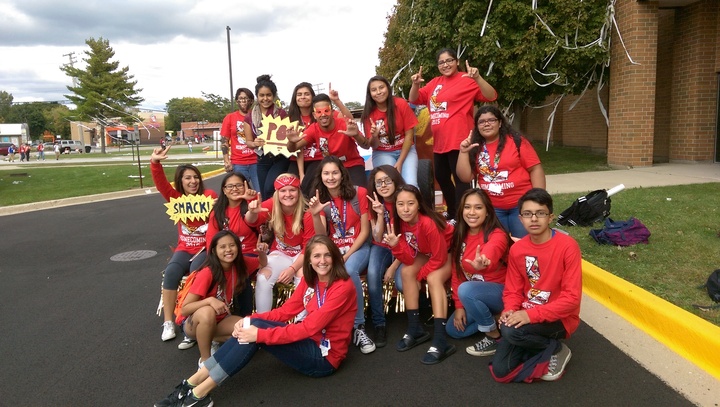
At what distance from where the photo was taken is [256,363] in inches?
140

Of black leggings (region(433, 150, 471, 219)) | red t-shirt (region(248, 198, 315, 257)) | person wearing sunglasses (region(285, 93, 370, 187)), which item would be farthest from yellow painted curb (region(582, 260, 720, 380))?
red t-shirt (region(248, 198, 315, 257))

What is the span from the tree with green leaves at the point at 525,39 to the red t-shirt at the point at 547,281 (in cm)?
957

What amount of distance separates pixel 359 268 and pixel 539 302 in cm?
139

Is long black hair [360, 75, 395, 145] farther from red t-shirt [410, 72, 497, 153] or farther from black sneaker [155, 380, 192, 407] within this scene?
black sneaker [155, 380, 192, 407]

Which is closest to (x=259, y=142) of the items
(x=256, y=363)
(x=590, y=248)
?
(x=256, y=363)

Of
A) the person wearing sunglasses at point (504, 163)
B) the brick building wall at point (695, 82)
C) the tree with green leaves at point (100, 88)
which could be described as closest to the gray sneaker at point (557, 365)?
the person wearing sunglasses at point (504, 163)

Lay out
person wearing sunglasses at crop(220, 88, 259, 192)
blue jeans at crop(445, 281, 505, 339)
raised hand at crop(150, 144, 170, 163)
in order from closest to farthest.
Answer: blue jeans at crop(445, 281, 505, 339), raised hand at crop(150, 144, 170, 163), person wearing sunglasses at crop(220, 88, 259, 192)

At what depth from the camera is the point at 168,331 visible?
4.03 m

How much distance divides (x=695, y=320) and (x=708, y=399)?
687 mm

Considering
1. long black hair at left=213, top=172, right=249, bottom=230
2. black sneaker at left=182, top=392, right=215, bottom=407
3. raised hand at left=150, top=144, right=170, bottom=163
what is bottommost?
black sneaker at left=182, top=392, right=215, bottom=407

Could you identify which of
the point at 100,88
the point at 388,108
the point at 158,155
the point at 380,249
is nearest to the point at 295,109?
the point at 388,108

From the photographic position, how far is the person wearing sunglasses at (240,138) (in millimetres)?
5895

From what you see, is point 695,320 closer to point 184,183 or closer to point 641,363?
point 641,363

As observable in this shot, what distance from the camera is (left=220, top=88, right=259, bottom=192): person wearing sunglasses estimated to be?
19.3ft
